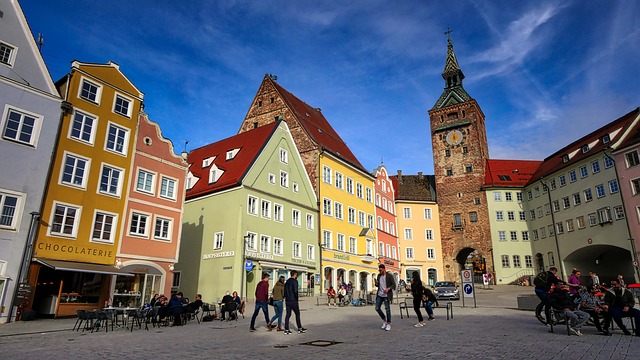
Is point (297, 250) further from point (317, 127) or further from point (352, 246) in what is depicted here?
point (317, 127)

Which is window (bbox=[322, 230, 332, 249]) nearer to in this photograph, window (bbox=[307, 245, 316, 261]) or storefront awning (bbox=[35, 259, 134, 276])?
window (bbox=[307, 245, 316, 261])

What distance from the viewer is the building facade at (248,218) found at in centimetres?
2942

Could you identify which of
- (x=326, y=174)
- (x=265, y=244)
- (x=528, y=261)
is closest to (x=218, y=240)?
(x=265, y=244)

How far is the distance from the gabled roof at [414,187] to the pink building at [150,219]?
37.1m

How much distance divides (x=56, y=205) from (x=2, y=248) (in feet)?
9.60

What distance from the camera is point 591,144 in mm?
44594

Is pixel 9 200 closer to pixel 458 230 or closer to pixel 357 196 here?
pixel 357 196

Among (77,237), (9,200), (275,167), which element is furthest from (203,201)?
(9,200)

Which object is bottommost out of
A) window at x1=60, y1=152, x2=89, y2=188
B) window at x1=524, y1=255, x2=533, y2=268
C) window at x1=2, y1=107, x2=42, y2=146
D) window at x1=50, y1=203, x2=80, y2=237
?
window at x1=50, y1=203, x2=80, y2=237

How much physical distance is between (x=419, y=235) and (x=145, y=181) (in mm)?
40816

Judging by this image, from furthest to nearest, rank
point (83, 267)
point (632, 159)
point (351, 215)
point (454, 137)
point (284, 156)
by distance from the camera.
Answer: point (454, 137) → point (351, 215) → point (632, 159) → point (284, 156) → point (83, 267)

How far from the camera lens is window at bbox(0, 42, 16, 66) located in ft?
63.7

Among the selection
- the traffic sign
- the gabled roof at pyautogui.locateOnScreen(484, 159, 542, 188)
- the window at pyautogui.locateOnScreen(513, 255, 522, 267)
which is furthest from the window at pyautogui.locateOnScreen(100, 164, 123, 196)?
the gabled roof at pyautogui.locateOnScreen(484, 159, 542, 188)

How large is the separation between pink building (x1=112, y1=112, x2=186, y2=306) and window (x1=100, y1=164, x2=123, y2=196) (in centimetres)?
72
